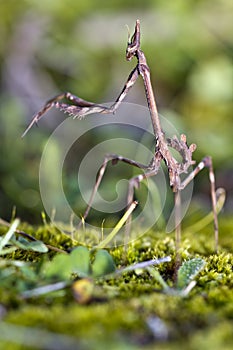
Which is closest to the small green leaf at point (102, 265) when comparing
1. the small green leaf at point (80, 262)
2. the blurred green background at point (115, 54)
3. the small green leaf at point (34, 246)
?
the small green leaf at point (80, 262)

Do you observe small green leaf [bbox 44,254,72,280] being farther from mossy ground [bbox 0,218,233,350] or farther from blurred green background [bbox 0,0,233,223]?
blurred green background [bbox 0,0,233,223]

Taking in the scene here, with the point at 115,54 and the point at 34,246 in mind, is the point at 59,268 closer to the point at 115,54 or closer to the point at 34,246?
the point at 34,246

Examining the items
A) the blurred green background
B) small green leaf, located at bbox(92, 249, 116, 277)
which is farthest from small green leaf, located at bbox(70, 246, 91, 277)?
the blurred green background

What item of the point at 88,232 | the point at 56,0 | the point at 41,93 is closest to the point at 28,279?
the point at 88,232

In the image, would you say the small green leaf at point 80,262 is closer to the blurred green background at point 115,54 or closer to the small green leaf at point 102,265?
the small green leaf at point 102,265

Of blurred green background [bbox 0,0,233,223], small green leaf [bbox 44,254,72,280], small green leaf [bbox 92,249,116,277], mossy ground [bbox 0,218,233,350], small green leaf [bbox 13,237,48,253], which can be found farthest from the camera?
blurred green background [bbox 0,0,233,223]

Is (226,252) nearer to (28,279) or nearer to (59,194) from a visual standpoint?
(28,279)
